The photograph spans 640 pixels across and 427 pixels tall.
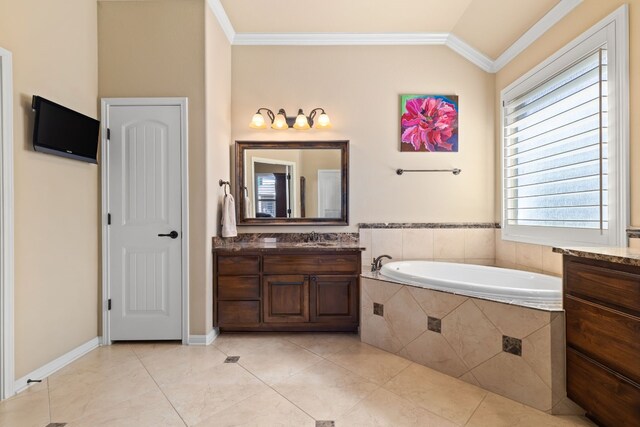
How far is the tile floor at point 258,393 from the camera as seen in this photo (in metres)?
1.65

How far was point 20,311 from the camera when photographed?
6.40 ft

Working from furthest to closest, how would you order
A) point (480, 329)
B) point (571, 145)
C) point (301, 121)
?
1. point (301, 121)
2. point (571, 145)
3. point (480, 329)

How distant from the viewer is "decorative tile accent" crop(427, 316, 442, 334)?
7.08 ft

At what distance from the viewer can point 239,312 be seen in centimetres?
275

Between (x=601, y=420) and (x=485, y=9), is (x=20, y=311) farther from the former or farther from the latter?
(x=485, y=9)

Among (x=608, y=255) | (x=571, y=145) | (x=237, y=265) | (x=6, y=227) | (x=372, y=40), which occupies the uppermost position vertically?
(x=372, y=40)

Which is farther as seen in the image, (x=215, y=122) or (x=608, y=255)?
(x=215, y=122)

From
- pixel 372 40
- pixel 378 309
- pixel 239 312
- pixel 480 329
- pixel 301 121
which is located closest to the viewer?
pixel 480 329

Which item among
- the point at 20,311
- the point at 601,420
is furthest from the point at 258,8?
the point at 601,420

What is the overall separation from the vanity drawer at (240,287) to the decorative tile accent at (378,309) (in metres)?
1.00

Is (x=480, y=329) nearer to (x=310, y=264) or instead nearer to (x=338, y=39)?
(x=310, y=264)

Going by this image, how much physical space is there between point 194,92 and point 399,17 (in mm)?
1963

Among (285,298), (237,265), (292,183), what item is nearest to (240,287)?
(237,265)

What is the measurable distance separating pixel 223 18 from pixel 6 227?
2318mm
